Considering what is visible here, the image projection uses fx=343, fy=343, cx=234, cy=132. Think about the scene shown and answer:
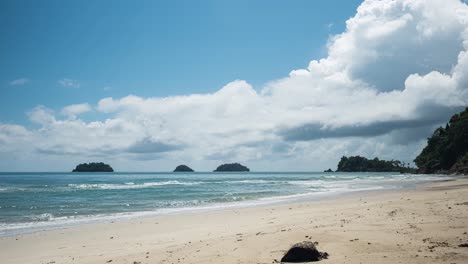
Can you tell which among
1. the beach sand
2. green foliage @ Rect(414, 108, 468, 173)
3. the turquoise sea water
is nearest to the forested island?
green foliage @ Rect(414, 108, 468, 173)

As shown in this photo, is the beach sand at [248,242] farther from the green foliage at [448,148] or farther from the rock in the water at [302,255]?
the green foliage at [448,148]

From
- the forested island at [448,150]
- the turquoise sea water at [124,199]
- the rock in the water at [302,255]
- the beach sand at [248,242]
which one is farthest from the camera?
the forested island at [448,150]

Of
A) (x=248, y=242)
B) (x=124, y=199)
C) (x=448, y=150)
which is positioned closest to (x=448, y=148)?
(x=448, y=150)

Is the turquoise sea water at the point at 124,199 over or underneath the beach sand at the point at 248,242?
underneath

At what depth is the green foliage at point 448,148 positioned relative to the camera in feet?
236

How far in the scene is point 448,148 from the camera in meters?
78.1

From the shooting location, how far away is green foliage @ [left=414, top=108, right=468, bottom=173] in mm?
72062

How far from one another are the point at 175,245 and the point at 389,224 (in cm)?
552

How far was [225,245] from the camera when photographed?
7.84m

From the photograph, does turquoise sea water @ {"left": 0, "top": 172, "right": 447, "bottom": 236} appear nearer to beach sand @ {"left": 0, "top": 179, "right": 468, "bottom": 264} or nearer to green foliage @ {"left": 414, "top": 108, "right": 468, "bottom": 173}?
beach sand @ {"left": 0, "top": 179, "right": 468, "bottom": 264}

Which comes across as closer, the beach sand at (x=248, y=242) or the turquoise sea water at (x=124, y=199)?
the beach sand at (x=248, y=242)

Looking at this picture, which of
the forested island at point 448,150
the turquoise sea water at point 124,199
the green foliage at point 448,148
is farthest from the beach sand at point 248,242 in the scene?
the green foliage at point 448,148

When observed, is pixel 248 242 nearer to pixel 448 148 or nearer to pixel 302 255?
pixel 302 255

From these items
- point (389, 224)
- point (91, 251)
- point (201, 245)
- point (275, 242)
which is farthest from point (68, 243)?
point (389, 224)
